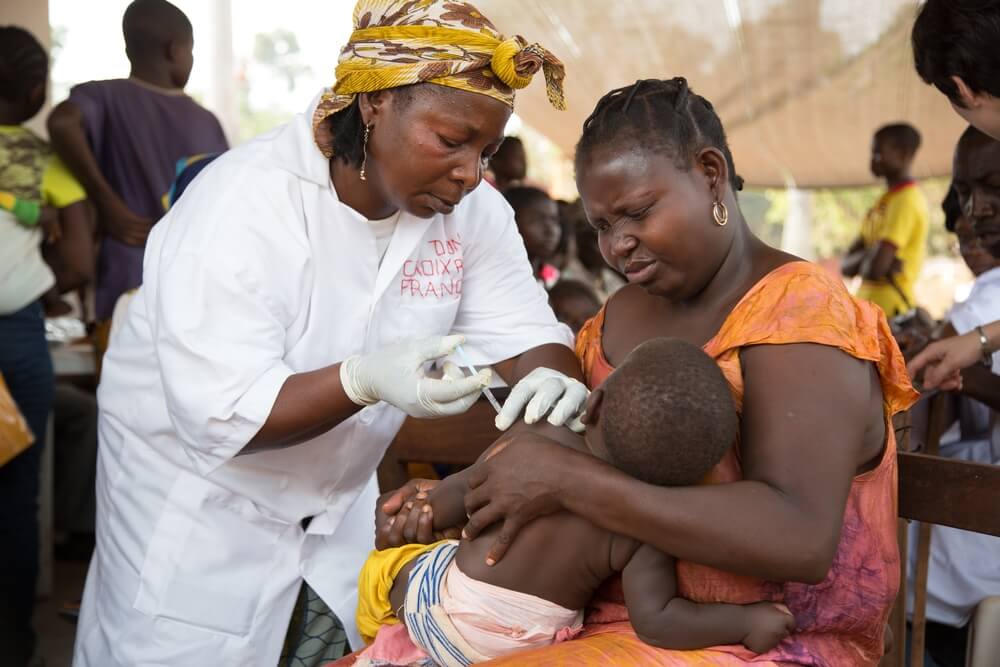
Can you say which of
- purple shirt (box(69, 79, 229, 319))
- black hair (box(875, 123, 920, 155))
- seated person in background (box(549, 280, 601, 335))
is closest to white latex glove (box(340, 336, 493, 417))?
seated person in background (box(549, 280, 601, 335))

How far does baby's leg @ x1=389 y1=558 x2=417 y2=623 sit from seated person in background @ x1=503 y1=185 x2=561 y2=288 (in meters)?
2.68

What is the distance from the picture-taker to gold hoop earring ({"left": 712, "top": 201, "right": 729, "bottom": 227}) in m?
1.63

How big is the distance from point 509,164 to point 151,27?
6.30 feet

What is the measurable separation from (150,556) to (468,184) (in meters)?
0.95

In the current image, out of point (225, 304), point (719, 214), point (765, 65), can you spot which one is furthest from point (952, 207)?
point (765, 65)

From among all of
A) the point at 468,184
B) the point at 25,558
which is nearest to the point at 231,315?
the point at 468,184

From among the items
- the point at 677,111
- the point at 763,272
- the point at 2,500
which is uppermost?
the point at 677,111

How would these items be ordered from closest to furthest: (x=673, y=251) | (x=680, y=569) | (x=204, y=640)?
(x=680, y=569) → (x=673, y=251) → (x=204, y=640)

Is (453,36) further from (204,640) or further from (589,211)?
(204,640)

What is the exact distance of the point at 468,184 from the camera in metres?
1.81

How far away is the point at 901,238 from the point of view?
5.78 m

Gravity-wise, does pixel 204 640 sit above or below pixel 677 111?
below

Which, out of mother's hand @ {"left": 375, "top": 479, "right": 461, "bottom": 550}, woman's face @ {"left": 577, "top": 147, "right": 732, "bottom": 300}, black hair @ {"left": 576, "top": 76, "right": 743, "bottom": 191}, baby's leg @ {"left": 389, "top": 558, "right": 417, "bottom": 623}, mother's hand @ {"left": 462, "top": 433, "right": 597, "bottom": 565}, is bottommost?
baby's leg @ {"left": 389, "top": 558, "right": 417, "bottom": 623}

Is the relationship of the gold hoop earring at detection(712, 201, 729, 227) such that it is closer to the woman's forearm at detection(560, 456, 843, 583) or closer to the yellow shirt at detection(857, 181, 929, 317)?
the woman's forearm at detection(560, 456, 843, 583)
